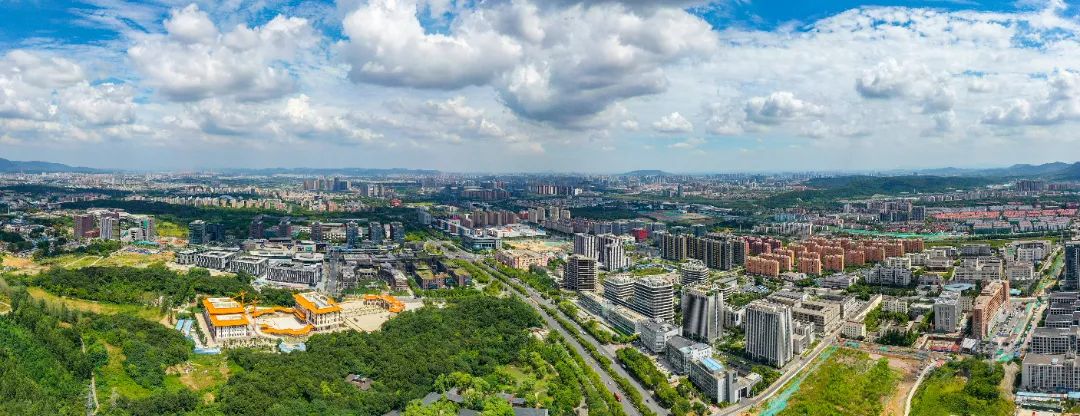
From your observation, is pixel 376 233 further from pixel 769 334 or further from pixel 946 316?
pixel 946 316

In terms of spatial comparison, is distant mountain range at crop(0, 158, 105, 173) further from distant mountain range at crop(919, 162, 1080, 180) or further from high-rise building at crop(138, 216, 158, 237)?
distant mountain range at crop(919, 162, 1080, 180)

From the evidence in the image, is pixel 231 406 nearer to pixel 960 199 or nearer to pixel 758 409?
pixel 758 409

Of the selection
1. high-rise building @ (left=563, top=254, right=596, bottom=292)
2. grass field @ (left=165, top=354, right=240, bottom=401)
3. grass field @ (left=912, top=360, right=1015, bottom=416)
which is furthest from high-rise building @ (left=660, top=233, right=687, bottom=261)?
grass field @ (left=165, top=354, right=240, bottom=401)

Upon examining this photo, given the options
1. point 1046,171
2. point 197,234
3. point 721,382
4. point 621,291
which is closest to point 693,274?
point 621,291

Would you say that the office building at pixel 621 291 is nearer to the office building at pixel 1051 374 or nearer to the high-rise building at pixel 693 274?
the high-rise building at pixel 693 274

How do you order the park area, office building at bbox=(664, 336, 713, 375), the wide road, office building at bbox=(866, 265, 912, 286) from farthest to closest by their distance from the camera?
1. office building at bbox=(866, 265, 912, 286)
2. office building at bbox=(664, 336, 713, 375)
3. the wide road
4. the park area
